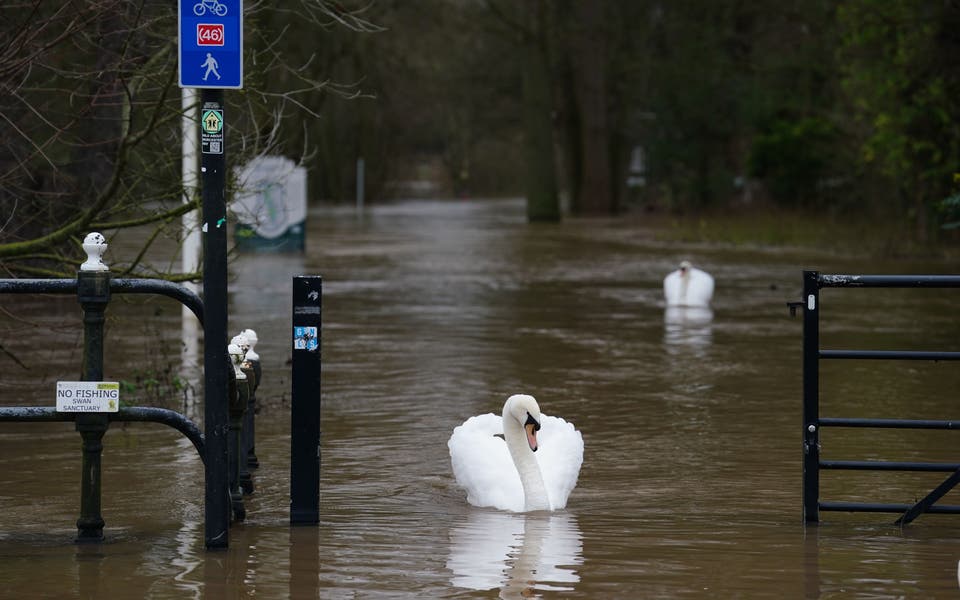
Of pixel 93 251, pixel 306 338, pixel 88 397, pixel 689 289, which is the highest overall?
pixel 93 251

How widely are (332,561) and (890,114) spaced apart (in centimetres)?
2884

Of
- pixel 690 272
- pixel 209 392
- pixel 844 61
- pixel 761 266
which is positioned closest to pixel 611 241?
pixel 844 61

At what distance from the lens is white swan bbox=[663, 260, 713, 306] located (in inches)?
886

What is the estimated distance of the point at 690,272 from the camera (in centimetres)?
2267

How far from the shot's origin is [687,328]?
20250mm

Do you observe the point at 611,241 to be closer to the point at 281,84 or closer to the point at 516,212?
the point at 281,84

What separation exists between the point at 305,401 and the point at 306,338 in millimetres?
330

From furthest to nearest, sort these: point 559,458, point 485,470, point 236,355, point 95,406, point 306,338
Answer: point 559,458 → point 485,470 → point 236,355 → point 306,338 → point 95,406

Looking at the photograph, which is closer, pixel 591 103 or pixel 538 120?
pixel 538 120

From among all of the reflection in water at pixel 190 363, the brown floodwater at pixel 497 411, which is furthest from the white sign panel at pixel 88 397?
the reflection in water at pixel 190 363

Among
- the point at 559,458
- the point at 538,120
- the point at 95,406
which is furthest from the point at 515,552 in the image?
the point at 538,120

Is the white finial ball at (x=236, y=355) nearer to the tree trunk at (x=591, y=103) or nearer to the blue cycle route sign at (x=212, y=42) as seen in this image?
the blue cycle route sign at (x=212, y=42)

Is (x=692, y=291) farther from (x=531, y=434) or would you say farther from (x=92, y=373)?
(x=92, y=373)

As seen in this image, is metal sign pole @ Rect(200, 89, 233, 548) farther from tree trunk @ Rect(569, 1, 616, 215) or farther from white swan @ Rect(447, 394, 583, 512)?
tree trunk @ Rect(569, 1, 616, 215)
